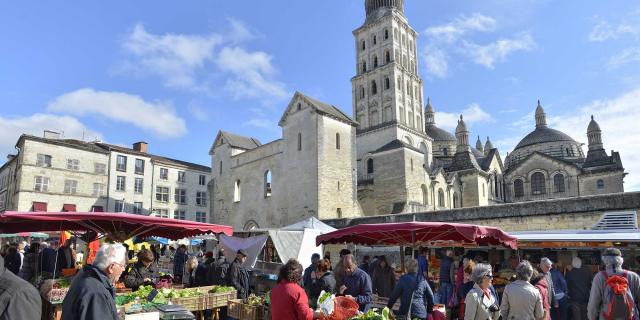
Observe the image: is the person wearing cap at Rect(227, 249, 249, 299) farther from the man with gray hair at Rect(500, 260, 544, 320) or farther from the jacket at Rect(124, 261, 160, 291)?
the man with gray hair at Rect(500, 260, 544, 320)

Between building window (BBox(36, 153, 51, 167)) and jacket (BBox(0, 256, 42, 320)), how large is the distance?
39.0 m

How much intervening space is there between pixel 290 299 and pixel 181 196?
1685 inches

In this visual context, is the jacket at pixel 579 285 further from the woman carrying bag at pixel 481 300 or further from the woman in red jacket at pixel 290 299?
the woman in red jacket at pixel 290 299

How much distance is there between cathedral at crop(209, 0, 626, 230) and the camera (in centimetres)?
3005

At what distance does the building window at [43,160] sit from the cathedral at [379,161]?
13637 millimetres

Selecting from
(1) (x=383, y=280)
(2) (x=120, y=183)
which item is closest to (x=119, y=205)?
(2) (x=120, y=183)

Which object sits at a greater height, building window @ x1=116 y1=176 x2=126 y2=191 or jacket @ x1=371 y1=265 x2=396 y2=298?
building window @ x1=116 y1=176 x2=126 y2=191

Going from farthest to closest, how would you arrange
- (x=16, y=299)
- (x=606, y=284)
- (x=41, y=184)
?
(x=41, y=184) < (x=606, y=284) < (x=16, y=299)

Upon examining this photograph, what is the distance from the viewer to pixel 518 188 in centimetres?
4681

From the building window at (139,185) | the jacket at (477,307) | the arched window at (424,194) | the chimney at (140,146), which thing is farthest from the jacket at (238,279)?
the chimney at (140,146)

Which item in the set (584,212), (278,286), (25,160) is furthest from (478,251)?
(25,160)

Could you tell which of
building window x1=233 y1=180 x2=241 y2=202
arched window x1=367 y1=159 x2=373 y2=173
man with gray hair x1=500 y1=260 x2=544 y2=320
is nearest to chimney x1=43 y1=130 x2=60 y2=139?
building window x1=233 y1=180 x2=241 y2=202

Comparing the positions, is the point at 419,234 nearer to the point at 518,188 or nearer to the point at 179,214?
the point at 179,214

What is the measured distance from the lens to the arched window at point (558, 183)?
4334cm
